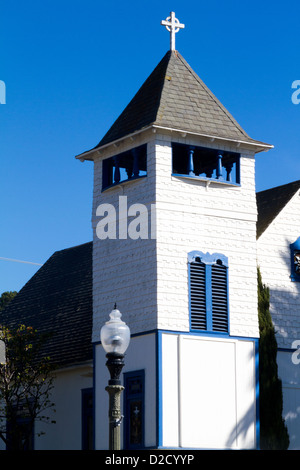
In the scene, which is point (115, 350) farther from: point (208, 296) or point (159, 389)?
point (208, 296)

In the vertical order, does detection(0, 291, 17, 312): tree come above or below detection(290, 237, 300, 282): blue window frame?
above

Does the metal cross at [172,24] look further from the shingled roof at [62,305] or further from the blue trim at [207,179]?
the shingled roof at [62,305]

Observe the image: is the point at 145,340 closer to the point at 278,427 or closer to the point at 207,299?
the point at 207,299

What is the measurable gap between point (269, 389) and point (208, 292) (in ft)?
11.6

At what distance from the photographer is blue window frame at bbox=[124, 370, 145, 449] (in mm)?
29734

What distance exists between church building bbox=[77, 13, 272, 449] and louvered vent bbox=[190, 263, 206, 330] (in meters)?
0.03

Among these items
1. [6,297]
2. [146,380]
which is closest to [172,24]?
[146,380]

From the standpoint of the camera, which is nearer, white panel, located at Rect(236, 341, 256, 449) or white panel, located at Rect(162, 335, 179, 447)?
white panel, located at Rect(162, 335, 179, 447)

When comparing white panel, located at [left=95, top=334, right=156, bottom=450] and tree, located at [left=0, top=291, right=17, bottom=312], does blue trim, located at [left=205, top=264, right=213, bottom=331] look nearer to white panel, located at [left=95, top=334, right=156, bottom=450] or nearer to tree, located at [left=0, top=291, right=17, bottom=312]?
white panel, located at [left=95, top=334, right=156, bottom=450]

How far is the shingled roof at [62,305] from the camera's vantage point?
3581cm

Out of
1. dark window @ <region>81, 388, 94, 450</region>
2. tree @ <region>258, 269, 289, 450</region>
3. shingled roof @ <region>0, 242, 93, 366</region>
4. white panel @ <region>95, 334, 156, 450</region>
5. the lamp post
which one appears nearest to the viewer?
the lamp post

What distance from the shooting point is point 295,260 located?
34.2 metres

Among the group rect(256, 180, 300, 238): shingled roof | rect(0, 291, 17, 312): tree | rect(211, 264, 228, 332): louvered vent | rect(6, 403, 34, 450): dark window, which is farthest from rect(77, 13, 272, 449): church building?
rect(0, 291, 17, 312): tree

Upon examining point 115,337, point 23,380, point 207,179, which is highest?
point 207,179
